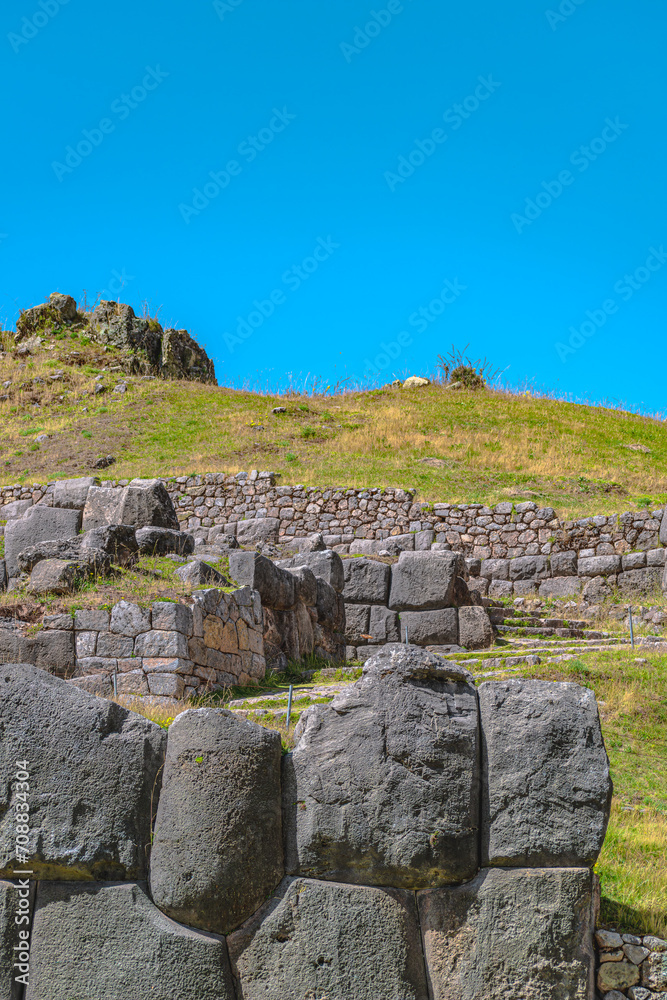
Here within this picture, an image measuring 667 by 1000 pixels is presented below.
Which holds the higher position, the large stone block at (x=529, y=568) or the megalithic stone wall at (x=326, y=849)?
the large stone block at (x=529, y=568)

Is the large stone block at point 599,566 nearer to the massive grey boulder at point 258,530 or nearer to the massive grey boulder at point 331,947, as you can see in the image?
the massive grey boulder at point 258,530

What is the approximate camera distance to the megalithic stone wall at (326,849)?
152 inches

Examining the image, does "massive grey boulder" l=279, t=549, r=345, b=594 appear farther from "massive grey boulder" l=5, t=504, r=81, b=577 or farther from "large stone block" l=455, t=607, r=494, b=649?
"massive grey boulder" l=5, t=504, r=81, b=577

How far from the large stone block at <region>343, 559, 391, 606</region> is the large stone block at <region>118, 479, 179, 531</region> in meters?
3.20

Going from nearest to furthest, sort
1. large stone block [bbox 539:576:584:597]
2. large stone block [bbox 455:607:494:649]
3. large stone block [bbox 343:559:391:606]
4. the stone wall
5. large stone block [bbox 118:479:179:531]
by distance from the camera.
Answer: the stone wall
large stone block [bbox 118:479:179:531]
large stone block [bbox 455:607:494:649]
large stone block [bbox 343:559:391:606]
large stone block [bbox 539:576:584:597]

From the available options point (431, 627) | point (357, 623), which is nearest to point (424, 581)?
point (431, 627)

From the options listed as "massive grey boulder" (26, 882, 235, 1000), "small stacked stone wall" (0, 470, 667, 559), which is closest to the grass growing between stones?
"massive grey boulder" (26, 882, 235, 1000)

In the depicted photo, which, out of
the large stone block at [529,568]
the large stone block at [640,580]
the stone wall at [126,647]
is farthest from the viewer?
the large stone block at [529,568]

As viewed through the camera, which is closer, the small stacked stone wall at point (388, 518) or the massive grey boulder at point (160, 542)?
the massive grey boulder at point (160, 542)

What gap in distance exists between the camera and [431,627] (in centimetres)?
1436

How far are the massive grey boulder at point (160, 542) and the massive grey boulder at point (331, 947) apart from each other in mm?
8923

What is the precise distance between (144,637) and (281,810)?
589 centimetres

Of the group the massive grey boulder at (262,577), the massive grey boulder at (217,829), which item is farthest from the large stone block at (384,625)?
the massive grey boulder at (217,829)

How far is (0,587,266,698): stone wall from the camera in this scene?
9.50 meters
